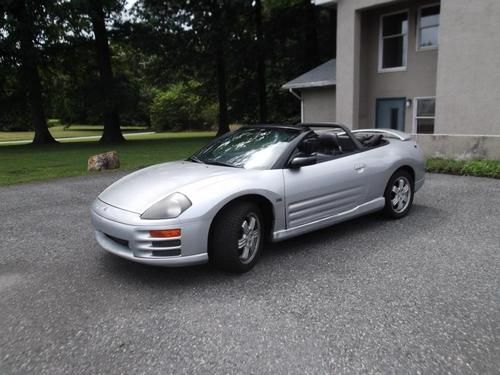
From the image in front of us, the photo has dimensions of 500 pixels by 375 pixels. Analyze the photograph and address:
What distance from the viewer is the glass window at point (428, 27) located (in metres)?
12.9

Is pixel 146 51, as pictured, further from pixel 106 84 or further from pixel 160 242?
pixel 160 242

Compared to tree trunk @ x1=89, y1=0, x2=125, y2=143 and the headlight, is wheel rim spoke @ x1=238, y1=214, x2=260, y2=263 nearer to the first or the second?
the headlight

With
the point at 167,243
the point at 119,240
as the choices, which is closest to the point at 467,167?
the point at 167,243

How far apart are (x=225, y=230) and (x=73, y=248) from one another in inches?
83.9

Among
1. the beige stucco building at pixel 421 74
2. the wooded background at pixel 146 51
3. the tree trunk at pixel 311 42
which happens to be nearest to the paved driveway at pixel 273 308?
the beige stucco building at pixel 421 74

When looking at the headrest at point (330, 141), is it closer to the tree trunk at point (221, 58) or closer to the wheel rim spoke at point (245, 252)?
the wheel rim spoke at point (245, 252)

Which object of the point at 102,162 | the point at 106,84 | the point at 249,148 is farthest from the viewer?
the point at 106,84

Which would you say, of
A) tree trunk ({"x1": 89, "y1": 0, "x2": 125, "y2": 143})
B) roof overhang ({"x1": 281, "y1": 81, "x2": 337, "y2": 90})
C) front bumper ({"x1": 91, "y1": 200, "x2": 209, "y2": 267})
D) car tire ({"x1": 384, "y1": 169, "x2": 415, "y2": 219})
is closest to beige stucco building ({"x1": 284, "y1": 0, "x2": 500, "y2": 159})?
roof overhang ({"x1": 281, "y1": 81, "x2": 337, "y2": 90})

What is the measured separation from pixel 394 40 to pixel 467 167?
6280 mm

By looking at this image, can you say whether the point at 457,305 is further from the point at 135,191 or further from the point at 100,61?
the point at 100,61

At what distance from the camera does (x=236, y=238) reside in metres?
3.82

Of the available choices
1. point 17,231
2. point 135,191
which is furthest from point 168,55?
point 135,191

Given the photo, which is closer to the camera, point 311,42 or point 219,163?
point 219,163

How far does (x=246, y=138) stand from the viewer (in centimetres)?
509
